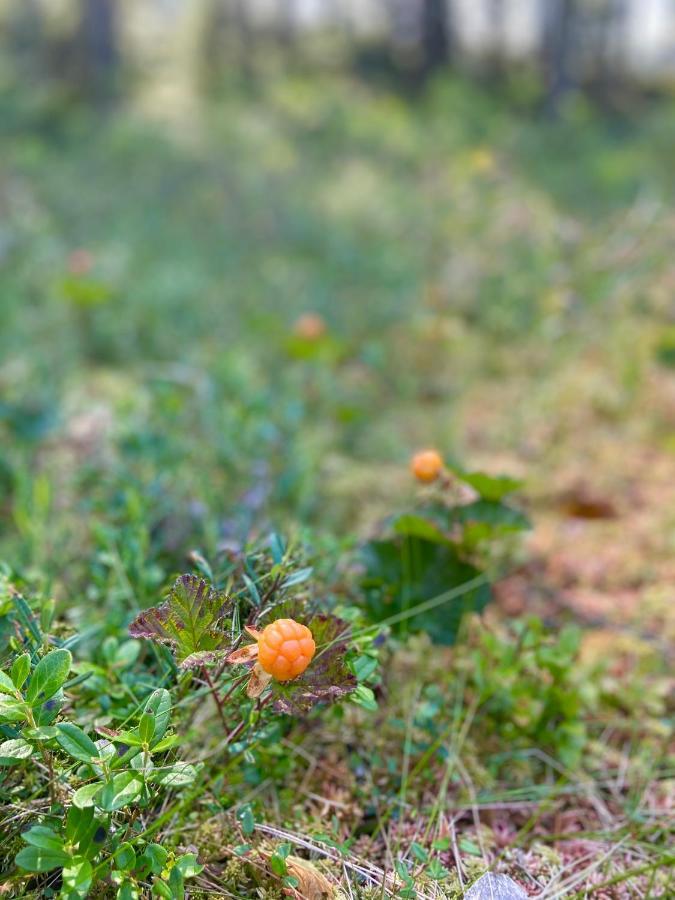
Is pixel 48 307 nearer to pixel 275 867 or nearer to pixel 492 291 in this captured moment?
pixel 492 291

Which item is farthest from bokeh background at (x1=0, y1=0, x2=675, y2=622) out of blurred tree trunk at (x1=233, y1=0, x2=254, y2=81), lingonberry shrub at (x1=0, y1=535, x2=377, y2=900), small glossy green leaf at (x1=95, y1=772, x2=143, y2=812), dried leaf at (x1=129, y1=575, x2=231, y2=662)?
blurred tree trunk at (x1=233, y1=0, x2=254, y2=81)

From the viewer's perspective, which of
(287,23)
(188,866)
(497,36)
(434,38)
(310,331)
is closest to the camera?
(188,866)

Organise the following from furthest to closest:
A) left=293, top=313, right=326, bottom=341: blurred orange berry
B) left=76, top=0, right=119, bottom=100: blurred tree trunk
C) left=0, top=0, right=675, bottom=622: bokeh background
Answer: left=76, top=0, right=119, bottom=100: blurred tree trunk → left=293, top=313, right=326, bottom=341: blurred orange berry → left=0, top=0, right=675, bottom=622: bokeh background

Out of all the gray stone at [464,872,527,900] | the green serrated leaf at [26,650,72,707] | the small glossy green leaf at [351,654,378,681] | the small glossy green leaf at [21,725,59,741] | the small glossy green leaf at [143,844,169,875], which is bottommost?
the gray stone at [464,872,527,900]

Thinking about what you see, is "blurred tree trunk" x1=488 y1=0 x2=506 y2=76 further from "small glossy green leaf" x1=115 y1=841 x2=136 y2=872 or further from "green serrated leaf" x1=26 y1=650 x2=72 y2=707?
"small glossy green leaf" x1=115 y1=841 x2=136 y2=872

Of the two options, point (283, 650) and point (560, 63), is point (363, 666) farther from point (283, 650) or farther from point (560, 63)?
point (560, 63)

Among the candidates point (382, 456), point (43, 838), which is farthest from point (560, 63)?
point (43, 838)

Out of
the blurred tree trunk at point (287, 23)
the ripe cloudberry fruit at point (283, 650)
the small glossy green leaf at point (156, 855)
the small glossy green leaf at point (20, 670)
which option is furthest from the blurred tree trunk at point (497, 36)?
the small glossy green leaf at point (156, 855)
